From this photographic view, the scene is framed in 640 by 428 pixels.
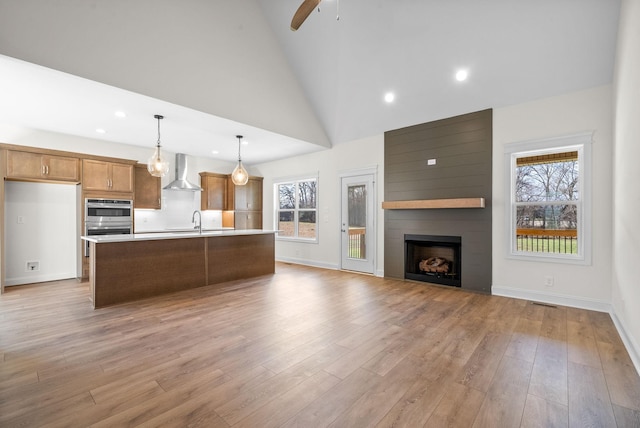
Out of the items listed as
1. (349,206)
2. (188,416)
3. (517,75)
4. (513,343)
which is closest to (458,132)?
(517,75)

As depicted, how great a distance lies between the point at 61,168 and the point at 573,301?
27.7ft

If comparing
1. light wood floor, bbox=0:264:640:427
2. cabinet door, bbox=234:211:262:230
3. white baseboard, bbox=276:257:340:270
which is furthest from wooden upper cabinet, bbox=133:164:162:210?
white baseboard, bbox=276:257:340:270

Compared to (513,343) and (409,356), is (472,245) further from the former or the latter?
(409,356)

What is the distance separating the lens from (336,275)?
5934 mm

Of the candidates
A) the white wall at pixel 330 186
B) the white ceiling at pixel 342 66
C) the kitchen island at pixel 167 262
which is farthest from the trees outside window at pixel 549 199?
the kitchen island at pixel 167 262

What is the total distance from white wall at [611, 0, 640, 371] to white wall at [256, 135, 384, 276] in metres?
3.34

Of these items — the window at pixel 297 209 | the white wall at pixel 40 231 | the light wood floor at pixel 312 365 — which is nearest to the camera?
the light wood floor at pixel 312 365

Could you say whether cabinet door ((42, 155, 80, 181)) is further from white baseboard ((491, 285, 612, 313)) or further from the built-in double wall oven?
white baseboard ((491, 285, 612, 313))

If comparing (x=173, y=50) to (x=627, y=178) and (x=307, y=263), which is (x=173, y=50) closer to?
(x=307, y=263)

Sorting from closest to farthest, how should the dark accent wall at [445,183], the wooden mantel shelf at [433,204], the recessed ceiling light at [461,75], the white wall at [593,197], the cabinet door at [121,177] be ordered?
the white wall at [593,197], the recessed ceiling light at [461,75], the wooden mantel shelf at [433,204], the dark accent wall at [445,183], the cabinet door at [121,177]

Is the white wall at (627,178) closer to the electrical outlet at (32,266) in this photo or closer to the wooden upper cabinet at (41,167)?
the wooden upper cabinet at (41,167)

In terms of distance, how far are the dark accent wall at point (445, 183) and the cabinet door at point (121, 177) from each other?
17.4 ft

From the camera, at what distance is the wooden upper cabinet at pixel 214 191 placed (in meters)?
7.56

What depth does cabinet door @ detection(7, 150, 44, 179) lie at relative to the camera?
15.2 ft
